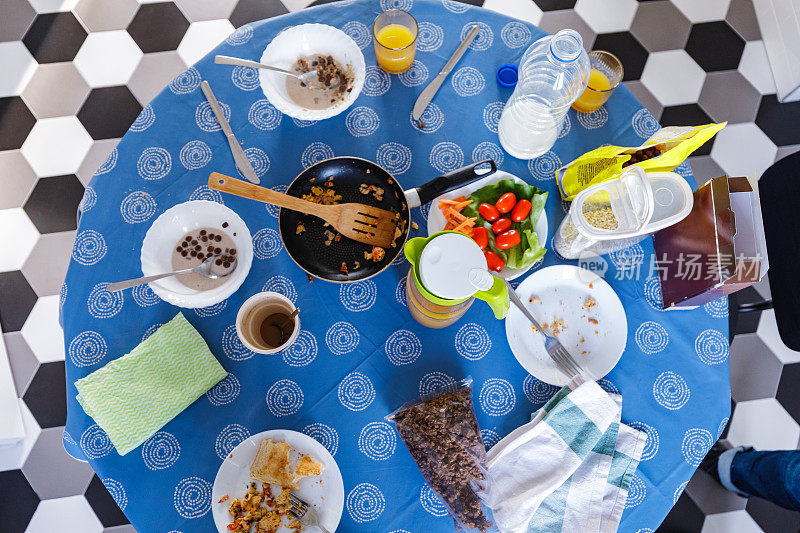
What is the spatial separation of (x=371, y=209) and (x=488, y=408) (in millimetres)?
595

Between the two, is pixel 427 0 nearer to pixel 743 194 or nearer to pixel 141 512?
pixel 743 194

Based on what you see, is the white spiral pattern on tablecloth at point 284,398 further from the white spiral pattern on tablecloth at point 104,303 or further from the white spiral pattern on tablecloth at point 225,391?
the white spiral pattern on tablecloth at point 104,303

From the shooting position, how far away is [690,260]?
1.27m

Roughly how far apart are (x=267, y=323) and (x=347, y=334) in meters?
0.21

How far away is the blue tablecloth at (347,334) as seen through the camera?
1248mm

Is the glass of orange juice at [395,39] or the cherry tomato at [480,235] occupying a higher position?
the glass of orange juice at [395,39]

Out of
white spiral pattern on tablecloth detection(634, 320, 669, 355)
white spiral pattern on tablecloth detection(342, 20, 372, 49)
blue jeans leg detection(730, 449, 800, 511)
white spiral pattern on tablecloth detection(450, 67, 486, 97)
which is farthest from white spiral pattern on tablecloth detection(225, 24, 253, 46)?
blue jeans leg detection(730, 449, 800, 511)

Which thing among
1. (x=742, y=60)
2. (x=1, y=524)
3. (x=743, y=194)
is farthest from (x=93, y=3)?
(x=742, y=60)

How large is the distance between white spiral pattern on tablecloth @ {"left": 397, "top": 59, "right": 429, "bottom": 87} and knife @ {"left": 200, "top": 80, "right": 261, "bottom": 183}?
51 cm

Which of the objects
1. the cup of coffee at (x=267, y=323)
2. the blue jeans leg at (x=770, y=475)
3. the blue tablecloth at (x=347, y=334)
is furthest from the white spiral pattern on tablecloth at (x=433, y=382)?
the blue jeans leg at (x=770, y=475)

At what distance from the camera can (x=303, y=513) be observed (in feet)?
3.88

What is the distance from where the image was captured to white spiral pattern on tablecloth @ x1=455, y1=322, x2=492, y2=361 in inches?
51.9

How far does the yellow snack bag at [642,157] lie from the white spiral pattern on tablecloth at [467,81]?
0.36 m

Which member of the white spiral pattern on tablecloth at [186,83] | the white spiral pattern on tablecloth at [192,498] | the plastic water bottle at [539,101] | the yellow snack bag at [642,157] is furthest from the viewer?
the white spiral pattern on tablecloth at [186,83]
